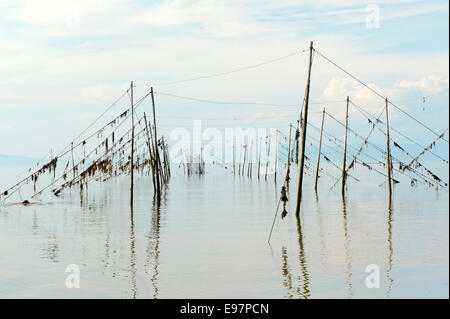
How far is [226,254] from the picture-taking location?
22.1 metres

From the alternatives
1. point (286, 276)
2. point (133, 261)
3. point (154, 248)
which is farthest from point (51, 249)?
point (286, 276)

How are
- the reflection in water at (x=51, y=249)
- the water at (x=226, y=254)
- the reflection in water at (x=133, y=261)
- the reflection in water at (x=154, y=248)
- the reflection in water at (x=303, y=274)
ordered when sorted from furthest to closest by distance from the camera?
the reflection in water at (x=51, y=249)
the reflection in water at (x=154, y=248)
the reflection in water at (x=133, y=261)
the water at (x=226, y=254)
the reflection in water at (x=303, y=274)

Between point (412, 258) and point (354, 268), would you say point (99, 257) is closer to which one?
point (354, 268)

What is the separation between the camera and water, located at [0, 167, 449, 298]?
16.4 meters

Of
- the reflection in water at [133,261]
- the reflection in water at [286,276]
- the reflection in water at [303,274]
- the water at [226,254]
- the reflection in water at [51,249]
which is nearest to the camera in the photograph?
the reflection in water at [303,274]

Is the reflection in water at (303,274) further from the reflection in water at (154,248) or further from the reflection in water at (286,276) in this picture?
the reflection in water at (154,248)

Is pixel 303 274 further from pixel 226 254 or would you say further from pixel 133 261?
pixel 133 261

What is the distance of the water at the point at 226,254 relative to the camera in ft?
53.7

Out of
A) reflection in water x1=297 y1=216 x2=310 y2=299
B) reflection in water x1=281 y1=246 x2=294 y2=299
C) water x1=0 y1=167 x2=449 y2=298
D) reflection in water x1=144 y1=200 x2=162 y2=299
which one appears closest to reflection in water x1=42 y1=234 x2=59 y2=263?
water x1=0 y1=167 x2=449 y2=298

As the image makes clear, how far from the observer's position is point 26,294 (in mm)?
16203

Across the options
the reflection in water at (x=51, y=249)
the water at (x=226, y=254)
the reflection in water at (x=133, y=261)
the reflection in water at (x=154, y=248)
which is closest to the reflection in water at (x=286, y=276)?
the water at (x=226, y=254)

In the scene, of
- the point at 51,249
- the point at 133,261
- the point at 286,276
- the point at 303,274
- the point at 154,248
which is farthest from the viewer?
the point at 51,249

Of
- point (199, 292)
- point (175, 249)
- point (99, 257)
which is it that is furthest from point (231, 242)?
point (199, 292)

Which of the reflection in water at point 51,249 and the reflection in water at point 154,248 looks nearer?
the reflection in water at point 154,248
